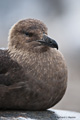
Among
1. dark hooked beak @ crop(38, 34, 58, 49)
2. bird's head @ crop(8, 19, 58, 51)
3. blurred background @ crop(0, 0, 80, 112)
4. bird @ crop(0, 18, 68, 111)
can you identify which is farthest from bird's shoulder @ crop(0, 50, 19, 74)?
blurred background @ crop(0, 0, 80, 112)

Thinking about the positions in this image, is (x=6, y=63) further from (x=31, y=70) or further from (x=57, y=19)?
(x=57, y=19)

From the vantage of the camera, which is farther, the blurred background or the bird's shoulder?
the blurred background

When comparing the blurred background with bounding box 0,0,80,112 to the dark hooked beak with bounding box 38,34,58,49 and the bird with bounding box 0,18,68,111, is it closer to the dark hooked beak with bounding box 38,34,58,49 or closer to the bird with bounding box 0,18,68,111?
the bird with bounding box 0,18,68,111

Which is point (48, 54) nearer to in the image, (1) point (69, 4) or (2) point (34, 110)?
(2) point (34, 110)

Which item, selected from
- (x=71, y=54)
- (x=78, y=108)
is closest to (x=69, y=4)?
(x=71, y=54)

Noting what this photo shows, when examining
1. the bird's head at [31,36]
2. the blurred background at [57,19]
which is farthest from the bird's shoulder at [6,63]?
the blurred background at [57,19]

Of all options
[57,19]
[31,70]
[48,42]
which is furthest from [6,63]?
[57,19]

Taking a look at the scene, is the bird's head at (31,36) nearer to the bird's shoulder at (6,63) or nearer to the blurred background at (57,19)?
the bird's shoulder at (6,63)

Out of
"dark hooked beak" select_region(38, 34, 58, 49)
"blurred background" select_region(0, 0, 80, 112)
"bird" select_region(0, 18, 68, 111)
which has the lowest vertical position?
"bird" select_region(0, 18, 68, 111)
